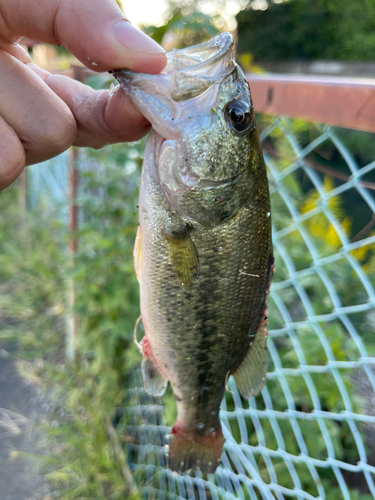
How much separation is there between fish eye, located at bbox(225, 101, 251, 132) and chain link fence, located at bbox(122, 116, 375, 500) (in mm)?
443

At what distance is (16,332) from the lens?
121 inches

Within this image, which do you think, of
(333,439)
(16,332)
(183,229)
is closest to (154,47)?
(183,229)

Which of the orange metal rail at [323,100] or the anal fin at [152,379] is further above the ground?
the orange metal rail at [323,100]

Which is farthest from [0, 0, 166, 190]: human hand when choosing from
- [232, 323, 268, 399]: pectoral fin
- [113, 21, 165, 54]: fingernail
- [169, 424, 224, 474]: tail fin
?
[169, 424, 224, 474]: tail fin

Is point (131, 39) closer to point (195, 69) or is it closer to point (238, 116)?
point (195, 69)

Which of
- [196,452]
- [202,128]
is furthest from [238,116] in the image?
[196,452]

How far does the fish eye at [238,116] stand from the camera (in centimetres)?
90

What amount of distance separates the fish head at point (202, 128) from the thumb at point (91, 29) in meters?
0.05

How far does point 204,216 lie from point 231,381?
1.24 meters

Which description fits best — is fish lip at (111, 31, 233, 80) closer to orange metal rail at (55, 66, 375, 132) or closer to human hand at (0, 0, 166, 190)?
human hand at (0, 0, 166, 190)

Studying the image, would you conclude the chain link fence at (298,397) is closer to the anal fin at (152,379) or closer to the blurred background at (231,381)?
the blurred background at (231,381)

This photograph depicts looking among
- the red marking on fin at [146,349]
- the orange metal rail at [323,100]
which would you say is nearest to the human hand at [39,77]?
the orange metal rail at [323,100]

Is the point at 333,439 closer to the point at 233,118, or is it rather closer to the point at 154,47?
the point at 233,118

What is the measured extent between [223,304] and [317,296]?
5.48 feet
